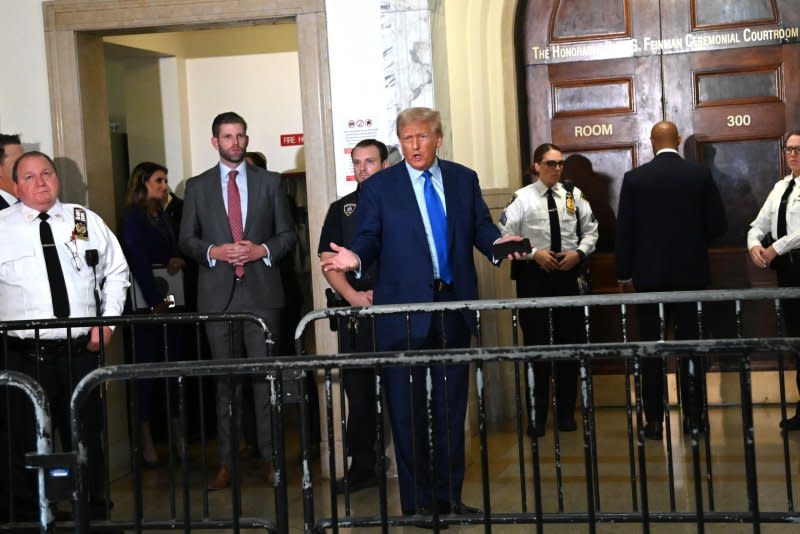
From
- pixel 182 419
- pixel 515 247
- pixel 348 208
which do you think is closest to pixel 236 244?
pixel 348 208

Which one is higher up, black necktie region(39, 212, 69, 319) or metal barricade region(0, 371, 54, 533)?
black necktie region(39, 212, 69, 319)

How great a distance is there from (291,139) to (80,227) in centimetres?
475

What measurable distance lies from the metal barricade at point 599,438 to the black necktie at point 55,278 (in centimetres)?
134

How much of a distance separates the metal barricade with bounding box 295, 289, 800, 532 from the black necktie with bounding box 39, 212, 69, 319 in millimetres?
1335

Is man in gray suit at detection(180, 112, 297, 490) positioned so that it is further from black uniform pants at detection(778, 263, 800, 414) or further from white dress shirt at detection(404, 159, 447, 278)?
black uniform pants at detection(778, 263, 800, 414)

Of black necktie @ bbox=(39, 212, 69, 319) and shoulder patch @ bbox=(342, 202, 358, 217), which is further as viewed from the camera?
shoulder patch @ bbox=(342, 202, 358, 217)

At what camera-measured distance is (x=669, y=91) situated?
8836mm

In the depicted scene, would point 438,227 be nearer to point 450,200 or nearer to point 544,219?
point 450,200

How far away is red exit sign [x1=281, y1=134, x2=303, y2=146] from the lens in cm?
1072

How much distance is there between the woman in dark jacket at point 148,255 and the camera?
311 inches

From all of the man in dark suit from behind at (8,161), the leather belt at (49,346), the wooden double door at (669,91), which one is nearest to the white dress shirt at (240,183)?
the man in dark suit from behind at (8,161)

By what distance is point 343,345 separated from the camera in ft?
22.7

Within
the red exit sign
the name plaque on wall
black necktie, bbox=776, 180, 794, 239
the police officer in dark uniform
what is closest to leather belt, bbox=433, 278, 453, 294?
the police officer in dark uniform

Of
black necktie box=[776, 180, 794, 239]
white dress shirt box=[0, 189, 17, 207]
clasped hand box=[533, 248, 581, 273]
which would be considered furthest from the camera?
clasped hand box=[533, 248, 581, 273]
